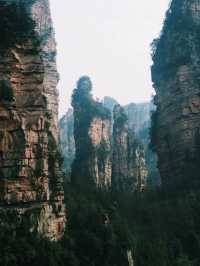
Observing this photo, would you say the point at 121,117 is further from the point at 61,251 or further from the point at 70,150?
the point at 61,251

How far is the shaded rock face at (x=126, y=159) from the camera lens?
6103 centimetres

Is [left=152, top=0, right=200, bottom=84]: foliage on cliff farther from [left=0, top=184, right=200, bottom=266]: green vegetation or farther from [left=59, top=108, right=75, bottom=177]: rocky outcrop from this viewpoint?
[left=59, top=108, right=75, bottom=177]: rocky outcrop

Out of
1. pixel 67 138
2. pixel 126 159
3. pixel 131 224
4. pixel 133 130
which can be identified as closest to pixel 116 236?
pixel 131 224

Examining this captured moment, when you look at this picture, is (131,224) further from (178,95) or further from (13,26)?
(13,26)

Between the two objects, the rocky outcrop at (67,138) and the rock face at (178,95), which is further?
the rocky outcrop at (67,138)

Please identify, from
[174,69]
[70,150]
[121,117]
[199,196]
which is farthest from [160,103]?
[70,150]

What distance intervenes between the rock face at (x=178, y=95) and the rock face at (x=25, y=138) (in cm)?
1619

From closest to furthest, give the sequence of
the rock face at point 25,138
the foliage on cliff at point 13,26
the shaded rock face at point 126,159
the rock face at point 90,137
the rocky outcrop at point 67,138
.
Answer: the rock face at point 25,138
the foliage on cliff at point 13,26
the rock face at point 90,137
the shaded rock face at point 126,159
the rocky outcrop at point 67,138

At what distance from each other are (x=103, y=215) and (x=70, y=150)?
5822cm

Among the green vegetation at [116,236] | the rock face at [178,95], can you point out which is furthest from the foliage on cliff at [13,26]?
the rock face at [178,95]

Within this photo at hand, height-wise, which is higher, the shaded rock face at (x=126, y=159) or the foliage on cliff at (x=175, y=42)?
the foliage on cliff at (x=175, y=42)

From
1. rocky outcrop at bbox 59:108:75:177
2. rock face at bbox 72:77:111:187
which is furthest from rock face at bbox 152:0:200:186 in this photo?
rocky outcrop at bbox 59:108:75:177

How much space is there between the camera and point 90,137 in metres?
60.1

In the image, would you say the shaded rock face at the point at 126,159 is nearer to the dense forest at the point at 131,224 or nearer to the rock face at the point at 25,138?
the dense forest at the point at 131,224
